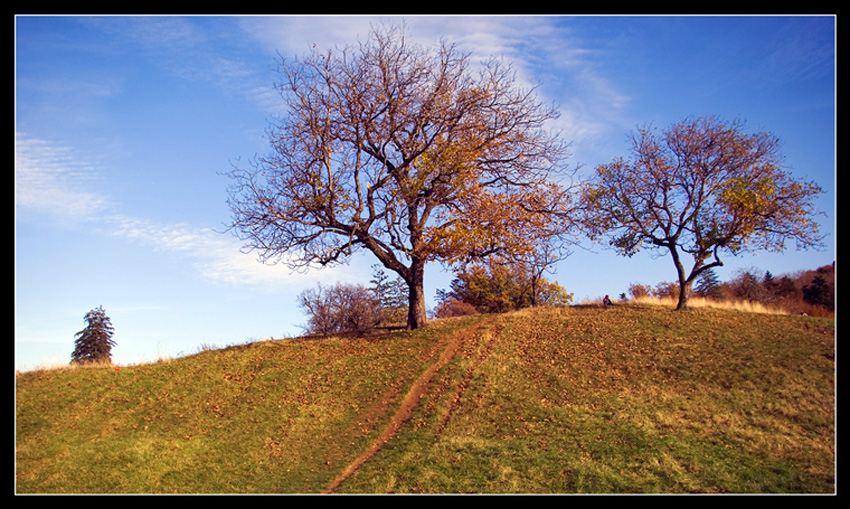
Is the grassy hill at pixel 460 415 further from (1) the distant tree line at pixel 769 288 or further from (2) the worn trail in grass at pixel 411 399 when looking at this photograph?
(1) the distant tree line at pixel 769 288

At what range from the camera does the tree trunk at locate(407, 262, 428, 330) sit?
24875 millimetres

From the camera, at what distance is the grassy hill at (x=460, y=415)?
12.6 m

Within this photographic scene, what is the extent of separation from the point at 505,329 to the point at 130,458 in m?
15.0

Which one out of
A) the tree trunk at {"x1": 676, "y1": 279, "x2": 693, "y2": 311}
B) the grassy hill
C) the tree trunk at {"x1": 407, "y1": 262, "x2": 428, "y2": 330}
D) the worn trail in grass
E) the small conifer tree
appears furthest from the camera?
the small conifer tree

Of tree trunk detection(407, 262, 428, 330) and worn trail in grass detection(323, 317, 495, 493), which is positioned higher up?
tree trunk detection(407, 262, 428, 330)

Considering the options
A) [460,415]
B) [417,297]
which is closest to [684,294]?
[417,297]

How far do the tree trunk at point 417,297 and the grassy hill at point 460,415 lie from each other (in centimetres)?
135

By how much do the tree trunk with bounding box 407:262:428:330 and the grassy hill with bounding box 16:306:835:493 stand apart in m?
1.35

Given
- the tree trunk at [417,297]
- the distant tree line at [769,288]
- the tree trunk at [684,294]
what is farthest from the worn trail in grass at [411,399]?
the distant tree line at [769,288]

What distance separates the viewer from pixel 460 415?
1633 cm

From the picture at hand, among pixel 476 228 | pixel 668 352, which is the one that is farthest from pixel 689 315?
pixel 476 228

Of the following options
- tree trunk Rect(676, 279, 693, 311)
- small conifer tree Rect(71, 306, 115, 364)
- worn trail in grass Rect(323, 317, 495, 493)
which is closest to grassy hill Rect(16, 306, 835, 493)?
worn trail in grass Rect(323, 317, 495, 493)

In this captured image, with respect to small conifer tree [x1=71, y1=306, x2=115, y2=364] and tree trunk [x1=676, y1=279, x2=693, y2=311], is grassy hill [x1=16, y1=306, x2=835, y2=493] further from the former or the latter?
small conifer tree [x1=71, y1=306, x2=115, y2=364]

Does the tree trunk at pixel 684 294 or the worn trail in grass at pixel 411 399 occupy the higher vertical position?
the tree trunk at pixel 684 294
